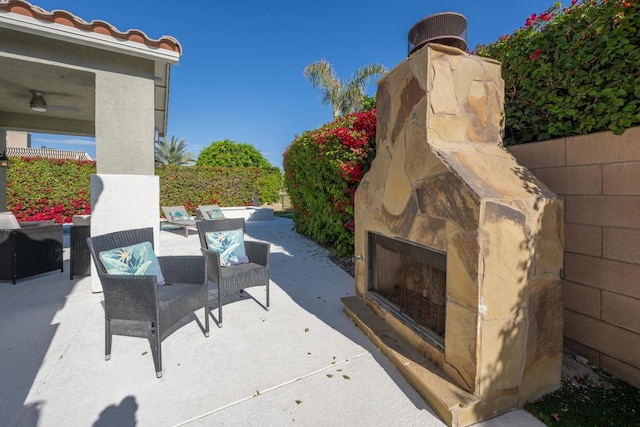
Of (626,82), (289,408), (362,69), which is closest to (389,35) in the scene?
(362,69)

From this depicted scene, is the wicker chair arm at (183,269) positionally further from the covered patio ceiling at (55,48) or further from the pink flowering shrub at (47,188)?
the pink flowering shrub at (47,188)

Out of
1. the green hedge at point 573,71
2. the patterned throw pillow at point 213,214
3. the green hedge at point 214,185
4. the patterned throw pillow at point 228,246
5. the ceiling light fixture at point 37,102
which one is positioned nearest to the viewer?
the green hedge at point 573,71

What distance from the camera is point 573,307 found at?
9.16ft

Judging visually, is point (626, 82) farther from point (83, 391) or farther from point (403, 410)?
point (83, 391)

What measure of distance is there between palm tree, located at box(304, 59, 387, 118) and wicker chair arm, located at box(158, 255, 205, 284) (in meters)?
14.1

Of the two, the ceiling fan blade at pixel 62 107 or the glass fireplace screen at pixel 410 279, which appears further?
the ceiling fan blade at pixel 62 107

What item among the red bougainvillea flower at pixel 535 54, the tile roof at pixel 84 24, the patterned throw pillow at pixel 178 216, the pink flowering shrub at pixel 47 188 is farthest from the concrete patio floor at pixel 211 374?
the pink flowering shrub at pixel 47 188

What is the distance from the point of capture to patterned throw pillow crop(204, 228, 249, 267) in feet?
13.0

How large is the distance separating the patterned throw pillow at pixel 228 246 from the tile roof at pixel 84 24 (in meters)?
3.15

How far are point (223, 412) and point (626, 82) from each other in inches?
158

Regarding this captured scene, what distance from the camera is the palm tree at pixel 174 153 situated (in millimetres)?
27438

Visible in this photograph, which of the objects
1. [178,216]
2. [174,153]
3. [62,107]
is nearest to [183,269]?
[62,107]

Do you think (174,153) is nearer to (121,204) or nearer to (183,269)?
(121,204)

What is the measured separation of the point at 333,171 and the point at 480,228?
4450mm
